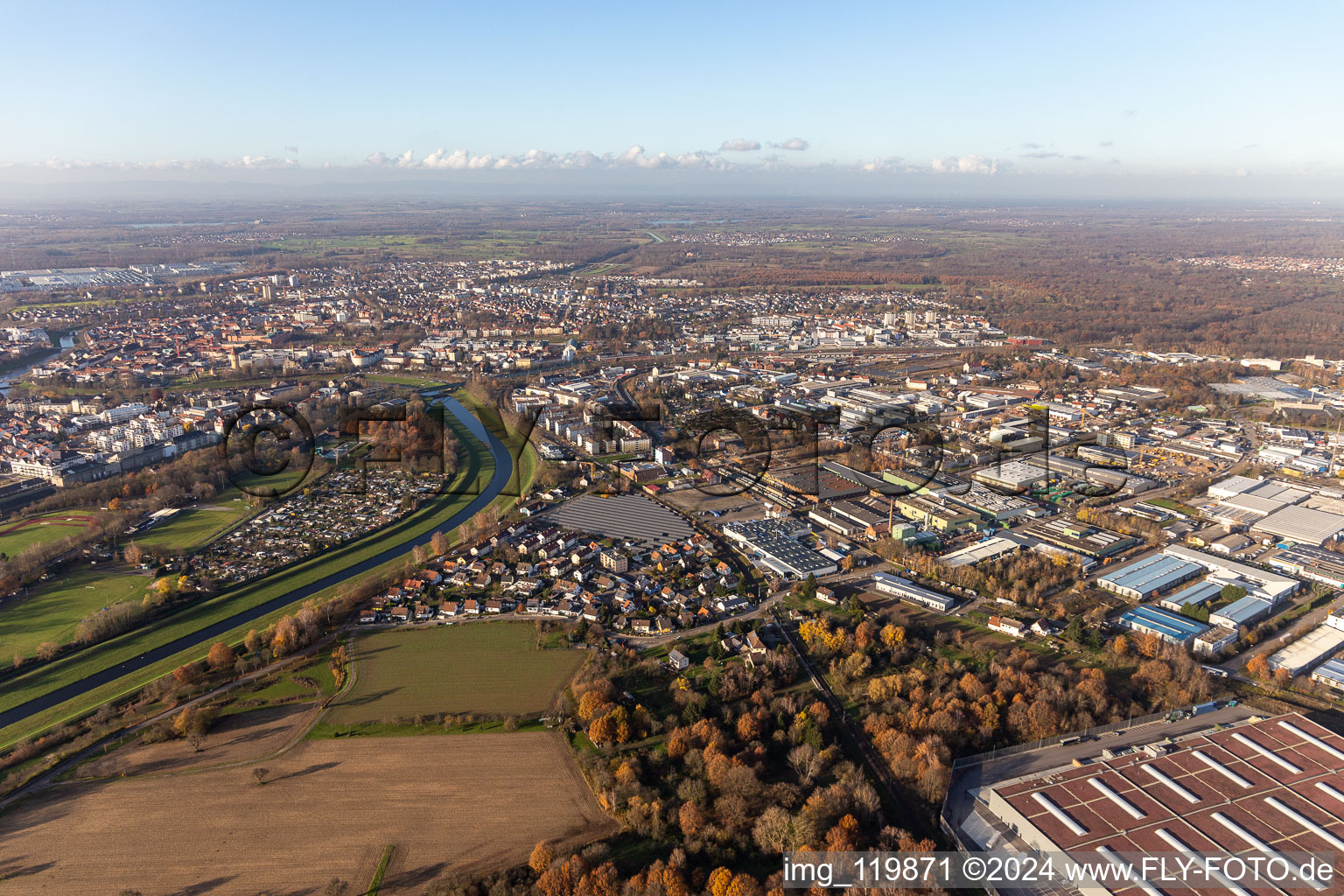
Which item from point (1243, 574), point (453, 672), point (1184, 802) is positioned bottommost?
point (453, 672)

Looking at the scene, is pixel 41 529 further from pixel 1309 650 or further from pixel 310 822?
pixel 1309 650

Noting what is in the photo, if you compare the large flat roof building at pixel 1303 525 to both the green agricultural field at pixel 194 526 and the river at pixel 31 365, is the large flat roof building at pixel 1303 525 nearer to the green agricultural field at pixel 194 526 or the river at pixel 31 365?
the green agricultural field at pixel 194 526

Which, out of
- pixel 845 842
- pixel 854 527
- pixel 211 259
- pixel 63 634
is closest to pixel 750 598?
pixel 854 527

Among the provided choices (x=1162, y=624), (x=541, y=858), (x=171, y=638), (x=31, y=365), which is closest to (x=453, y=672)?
(x=541, y=858)

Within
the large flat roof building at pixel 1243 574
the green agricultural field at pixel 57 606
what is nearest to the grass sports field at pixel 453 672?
the green agricultural field at pixel 57 606

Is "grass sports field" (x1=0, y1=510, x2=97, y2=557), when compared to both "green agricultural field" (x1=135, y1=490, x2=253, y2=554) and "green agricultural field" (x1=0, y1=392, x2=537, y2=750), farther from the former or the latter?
"green agricultural field" (x1=0, y1=392, x2=537, y2=750)

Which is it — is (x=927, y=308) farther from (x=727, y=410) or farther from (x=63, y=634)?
(x=63, y=634)
